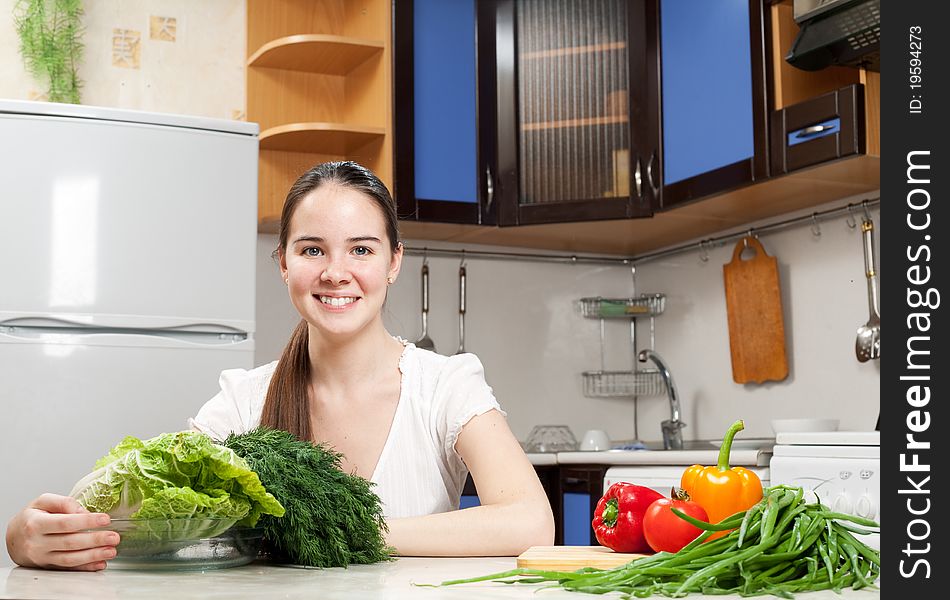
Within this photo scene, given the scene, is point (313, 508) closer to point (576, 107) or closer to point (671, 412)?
point (576, 107)

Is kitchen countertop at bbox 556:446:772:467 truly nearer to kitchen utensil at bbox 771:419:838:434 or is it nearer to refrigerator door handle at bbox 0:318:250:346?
kitchen utensil at bbox 771:419:838:434

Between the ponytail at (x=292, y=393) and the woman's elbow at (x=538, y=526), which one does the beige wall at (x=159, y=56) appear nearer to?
the ponytail at (x=292, y=393)

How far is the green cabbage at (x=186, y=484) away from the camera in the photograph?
1051 mm

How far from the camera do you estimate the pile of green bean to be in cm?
89

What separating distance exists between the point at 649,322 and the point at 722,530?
3.02 metres

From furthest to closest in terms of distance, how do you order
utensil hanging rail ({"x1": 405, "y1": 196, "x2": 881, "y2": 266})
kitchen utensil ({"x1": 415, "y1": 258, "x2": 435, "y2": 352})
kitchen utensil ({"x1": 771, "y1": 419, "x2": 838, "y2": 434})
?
Result: kitchen utensil ({"x1": 415, "y1": 258, "x2": 435, "y2": 352}) < utensil hanging rail ({"x1": 405, "y1": 196, "x2": 881, "y2": 266}) < kitchen utensil ({"x1": 771, "y1": 419, "x2": 838, "y2": 434})

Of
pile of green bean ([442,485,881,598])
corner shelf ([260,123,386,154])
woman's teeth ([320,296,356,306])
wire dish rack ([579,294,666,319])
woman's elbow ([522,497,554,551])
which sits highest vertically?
corner shelf ([260,123,386,154])

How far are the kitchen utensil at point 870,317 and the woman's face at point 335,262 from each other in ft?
5.75

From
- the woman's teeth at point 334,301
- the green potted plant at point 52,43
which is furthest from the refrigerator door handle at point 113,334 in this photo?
the woman's teeth at point 334,301

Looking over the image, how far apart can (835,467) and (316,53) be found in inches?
79.3

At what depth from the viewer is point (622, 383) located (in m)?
3.92

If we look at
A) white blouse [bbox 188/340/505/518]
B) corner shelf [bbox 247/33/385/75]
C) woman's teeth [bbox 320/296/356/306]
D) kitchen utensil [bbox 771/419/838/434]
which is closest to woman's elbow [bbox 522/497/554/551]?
white blouse [bbox 188/340/505/518]

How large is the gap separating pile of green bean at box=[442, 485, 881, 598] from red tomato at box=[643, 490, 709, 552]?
3.7 inches
